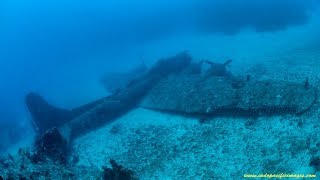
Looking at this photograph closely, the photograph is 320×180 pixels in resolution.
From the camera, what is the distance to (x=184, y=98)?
61.1 ft

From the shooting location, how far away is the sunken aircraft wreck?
15203mm

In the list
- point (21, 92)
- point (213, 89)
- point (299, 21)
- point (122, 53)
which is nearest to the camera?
point (213, 89)

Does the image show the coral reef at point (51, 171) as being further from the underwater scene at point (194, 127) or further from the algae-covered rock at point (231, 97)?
the algae-covered rock at point (231, 97)

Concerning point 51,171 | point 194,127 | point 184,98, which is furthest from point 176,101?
point 51,171

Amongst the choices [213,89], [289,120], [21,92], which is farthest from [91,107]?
[21,92]

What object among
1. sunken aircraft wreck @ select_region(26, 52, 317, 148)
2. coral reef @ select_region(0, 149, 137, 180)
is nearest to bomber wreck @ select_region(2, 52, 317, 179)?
sunken aircraft wreck @ select_region(26, 52, 317, 148)

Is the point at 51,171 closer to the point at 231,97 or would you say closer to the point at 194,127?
the point at 194,127

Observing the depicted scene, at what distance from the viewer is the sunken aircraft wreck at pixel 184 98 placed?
15203 millimetres

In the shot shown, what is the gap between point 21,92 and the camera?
7219 cm

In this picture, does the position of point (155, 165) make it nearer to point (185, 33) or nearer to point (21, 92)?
point (185, 33)

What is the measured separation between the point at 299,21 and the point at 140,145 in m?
34.2

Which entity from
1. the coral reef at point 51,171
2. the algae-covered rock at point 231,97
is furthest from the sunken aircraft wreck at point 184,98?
the coral reef at point 51,171

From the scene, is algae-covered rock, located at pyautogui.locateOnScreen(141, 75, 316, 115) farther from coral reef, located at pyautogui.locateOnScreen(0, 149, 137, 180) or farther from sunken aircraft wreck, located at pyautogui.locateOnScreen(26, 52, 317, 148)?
coral reef, located at pyautogui.locateOnScreen(0, 149, 137, 180)

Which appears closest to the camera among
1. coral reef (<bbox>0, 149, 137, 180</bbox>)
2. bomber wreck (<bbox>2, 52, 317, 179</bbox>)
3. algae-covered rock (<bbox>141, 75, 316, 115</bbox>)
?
coral reef (<bbox>0, 149, 137, 180</bbox>)
